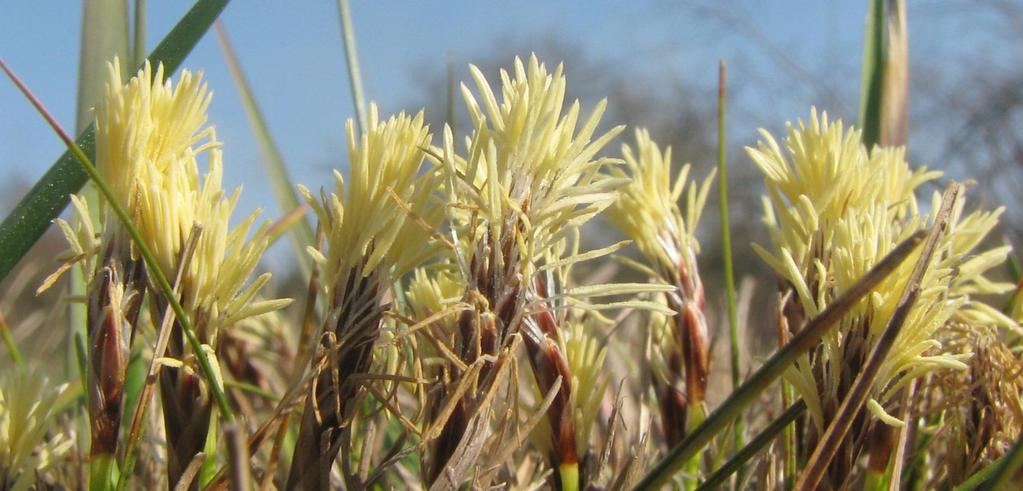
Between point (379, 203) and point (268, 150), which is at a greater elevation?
point (268, 150)

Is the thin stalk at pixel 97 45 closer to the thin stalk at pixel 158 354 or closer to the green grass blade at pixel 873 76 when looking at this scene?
the thin stalk at pixel 158 354

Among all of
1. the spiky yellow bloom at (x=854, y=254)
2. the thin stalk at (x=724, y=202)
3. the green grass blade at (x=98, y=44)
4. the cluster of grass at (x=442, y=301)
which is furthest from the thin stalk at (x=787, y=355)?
the green grass blade at (x=98, y=44)

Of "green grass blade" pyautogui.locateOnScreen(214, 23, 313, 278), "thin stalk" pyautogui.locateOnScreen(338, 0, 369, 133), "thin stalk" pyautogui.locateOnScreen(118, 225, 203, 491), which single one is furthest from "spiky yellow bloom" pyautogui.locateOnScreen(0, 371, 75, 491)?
"green grass blade" pyautogui.locateOnScreen(214, 23, 313, 278)

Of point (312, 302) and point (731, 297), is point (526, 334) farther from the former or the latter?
point (731, 297)

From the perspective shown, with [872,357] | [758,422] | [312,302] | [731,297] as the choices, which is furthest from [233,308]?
[758,422]

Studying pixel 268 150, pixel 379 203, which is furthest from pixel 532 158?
pixel 268 150

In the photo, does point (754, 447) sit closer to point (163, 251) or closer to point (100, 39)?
point (163, 251)

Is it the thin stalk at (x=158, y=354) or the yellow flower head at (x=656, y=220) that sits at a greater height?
the yellow flower head at (x=656, y=220)
